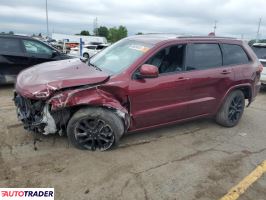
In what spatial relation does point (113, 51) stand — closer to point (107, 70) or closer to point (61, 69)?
point (107, 70)

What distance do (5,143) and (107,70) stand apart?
1.88 m

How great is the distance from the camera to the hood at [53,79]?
367 cm

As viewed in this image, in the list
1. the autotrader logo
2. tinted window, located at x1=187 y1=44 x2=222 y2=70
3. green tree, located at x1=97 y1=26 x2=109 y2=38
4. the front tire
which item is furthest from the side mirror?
green tree, located at x1=97 y1=26 x2=109 y2=38

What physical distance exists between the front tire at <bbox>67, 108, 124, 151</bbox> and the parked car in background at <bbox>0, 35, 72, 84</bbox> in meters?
4.49

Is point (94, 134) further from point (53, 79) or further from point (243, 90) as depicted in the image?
point (243, 90)

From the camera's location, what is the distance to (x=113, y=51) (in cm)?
487

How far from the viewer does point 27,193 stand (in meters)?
3.03

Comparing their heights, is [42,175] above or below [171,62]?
below

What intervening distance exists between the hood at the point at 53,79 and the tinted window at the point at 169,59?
2.77ft

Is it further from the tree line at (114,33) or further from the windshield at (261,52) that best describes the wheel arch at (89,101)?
the tree line at (114,33)

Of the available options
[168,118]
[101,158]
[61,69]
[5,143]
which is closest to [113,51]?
[61,69]

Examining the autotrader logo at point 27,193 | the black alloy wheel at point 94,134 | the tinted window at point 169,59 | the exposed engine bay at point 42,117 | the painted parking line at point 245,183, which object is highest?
the tinted window at point 169,59

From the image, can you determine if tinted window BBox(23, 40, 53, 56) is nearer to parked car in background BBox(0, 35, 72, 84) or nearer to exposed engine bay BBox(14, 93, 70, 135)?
parked car in background BBox(0, 35, 72, 84)

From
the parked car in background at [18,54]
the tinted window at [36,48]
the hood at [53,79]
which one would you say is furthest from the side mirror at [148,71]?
the tinted window at [36,48]
